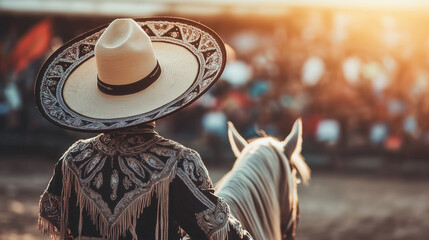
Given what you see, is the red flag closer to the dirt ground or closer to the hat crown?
the dirt ground

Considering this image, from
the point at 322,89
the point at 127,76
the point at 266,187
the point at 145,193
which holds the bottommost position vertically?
the point at 145,193

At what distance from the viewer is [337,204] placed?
10.7 meters

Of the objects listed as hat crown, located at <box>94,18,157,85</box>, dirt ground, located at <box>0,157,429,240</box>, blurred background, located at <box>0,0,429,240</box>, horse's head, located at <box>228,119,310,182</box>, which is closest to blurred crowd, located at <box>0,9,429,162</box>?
blurred background, located at <box>0,0,429,240</box>

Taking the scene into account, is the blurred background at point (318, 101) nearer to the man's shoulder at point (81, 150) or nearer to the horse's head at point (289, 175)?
the horse's head at point (289, 175)

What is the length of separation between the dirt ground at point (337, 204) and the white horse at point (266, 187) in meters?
→ 4.94

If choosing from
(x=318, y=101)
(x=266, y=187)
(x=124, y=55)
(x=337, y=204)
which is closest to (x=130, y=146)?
(x=124, y=55)

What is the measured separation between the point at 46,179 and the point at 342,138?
532 centimetres

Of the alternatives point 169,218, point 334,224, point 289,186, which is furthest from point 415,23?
point 169,218

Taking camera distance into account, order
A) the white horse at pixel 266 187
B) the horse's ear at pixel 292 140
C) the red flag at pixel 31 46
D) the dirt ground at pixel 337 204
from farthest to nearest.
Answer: the red flag at pixel 31 46
the dirt ground at pixel 337 204
the horse's ear at pixel 292 140
the white horse at pixel 266 187

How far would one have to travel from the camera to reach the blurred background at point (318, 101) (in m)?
13.3

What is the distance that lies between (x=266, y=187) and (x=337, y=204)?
307 inches

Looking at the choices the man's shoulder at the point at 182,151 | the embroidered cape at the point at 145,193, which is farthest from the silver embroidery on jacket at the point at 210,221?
A: the man's shoulder at the point at 182,151

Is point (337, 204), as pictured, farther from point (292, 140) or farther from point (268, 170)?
point (268, 170)

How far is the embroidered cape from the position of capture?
94.3 inches
